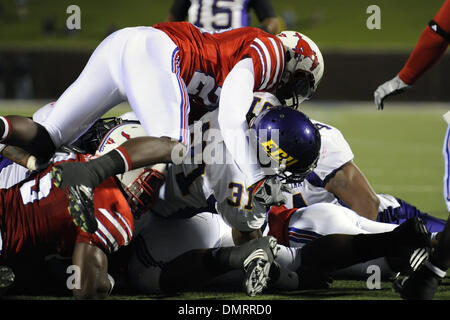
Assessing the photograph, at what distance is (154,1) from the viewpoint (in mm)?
26359

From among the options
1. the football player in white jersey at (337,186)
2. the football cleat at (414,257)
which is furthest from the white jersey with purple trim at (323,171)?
the football cleat at (414,257)

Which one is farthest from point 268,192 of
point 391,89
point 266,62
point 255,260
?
point 391,89

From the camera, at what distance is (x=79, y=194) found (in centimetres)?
277

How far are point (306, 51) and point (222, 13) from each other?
7.78 feet

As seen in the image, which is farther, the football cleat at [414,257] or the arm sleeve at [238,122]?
A: the arm sleeve at [238,122]

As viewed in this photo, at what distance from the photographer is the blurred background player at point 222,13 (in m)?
6.12

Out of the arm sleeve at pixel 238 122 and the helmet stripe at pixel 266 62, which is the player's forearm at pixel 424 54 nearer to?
the helmet stripe at pixel 266 62

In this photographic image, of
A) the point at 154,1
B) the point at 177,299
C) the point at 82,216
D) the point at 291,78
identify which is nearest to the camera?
the point at 82,216

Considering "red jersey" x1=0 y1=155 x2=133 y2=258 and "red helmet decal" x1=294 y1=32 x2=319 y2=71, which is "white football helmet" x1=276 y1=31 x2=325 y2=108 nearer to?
"red helmet decal" x1=294 y1=32 x2=319 y2=71

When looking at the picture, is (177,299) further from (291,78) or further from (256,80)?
(291,78)

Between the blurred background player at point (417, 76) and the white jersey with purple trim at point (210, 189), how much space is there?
0.69m

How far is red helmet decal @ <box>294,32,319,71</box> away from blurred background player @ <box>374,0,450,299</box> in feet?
1.64

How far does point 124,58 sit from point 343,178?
1.32 m
